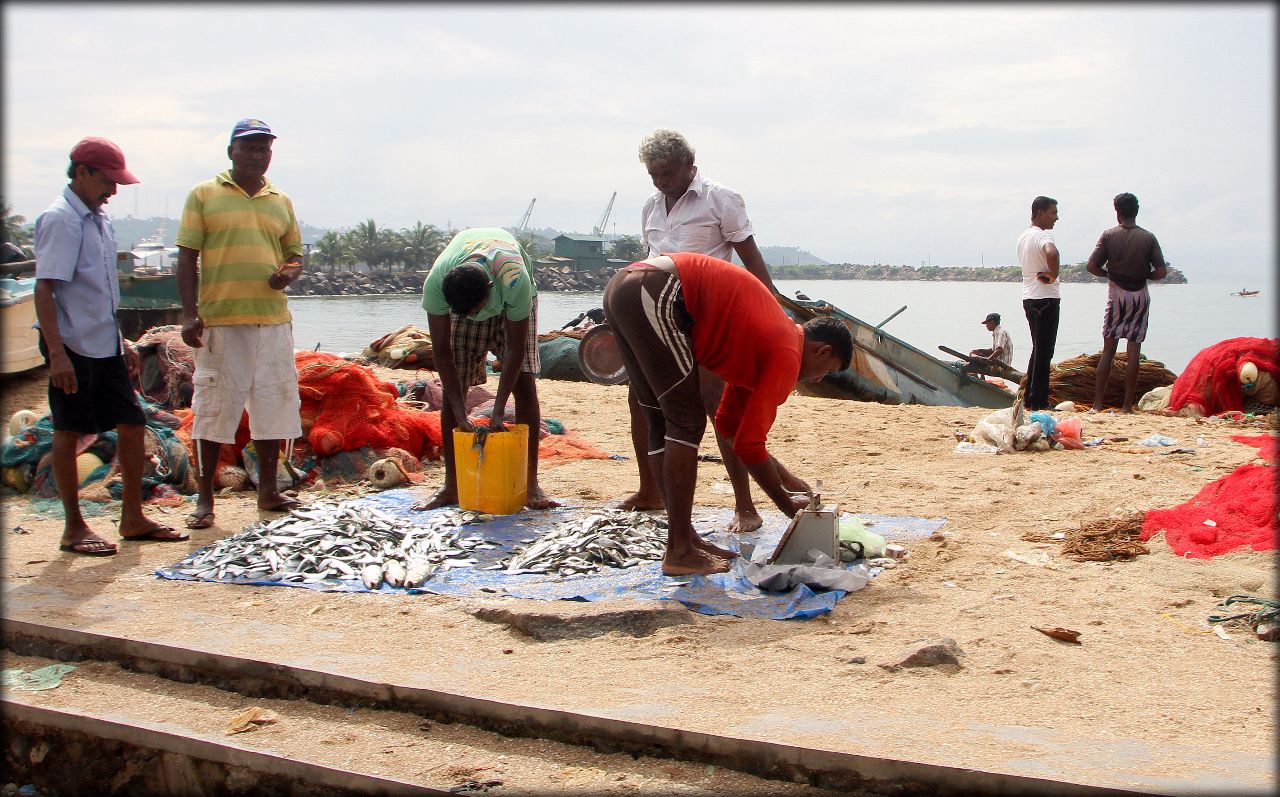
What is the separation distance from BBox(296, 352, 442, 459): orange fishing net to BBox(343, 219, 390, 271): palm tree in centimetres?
6206

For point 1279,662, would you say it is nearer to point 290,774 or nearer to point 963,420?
point 290,774

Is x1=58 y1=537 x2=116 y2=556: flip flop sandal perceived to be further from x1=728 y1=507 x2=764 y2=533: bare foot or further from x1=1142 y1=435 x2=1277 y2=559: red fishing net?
x1=1142 y1=435 x2=1277 y2=559: red fishing net

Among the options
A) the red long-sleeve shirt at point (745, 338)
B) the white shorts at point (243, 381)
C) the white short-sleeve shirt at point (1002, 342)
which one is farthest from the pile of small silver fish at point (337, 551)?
the white short-sleeve shirt at point (1002, 342)

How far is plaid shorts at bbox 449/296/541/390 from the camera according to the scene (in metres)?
5.54

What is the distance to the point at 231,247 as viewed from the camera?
5.35 meters

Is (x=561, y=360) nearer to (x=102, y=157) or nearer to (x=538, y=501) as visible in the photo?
(x=538, y=501)

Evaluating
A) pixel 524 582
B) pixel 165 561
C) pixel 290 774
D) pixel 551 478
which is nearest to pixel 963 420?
pixel 551 478

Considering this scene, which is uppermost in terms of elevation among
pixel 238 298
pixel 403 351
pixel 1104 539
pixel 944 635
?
pixel 238 298

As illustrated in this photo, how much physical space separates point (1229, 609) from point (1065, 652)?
844 millimetres

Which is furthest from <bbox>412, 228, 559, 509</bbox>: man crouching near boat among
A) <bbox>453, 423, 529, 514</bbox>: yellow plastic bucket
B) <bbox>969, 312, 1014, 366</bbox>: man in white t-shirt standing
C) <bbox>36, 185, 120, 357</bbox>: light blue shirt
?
<bbox>969, 312, 1014, 366</bbox>: man in white t-shirt standing

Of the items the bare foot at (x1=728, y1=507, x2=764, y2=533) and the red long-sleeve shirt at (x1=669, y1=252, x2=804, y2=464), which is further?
the bare foot at (x1=728, y1=507, x2=764, y2=533)

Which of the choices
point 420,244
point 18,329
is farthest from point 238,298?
point 420,244

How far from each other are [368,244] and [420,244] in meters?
3.52

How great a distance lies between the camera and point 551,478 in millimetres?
6652
